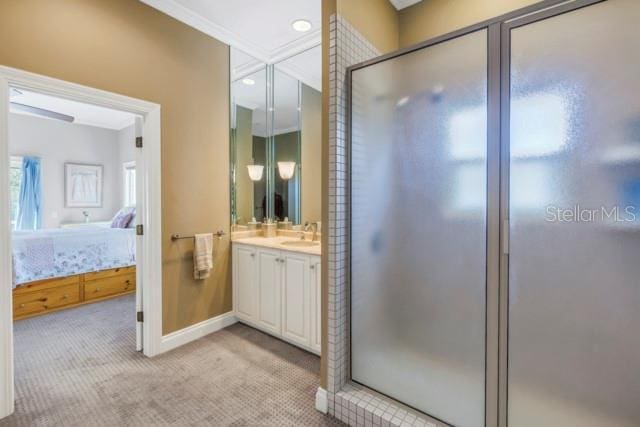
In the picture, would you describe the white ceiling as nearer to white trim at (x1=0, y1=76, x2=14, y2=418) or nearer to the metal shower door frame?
white trim at (x1=0, y1=76, x2=14, y2=418)

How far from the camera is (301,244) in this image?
117 inches

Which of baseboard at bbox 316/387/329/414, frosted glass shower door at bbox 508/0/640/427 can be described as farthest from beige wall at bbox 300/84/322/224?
frosted glass shower door at bbox 508/0/640/427

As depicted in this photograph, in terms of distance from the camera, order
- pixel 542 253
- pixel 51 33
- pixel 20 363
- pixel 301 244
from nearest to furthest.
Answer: pixel 542 253, pixel 51 33, pixel 20 363, pixel 301 244

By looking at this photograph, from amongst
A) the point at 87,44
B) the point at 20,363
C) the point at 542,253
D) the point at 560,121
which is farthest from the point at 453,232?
the point at 20,363

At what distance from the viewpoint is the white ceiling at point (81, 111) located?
15.5 ft

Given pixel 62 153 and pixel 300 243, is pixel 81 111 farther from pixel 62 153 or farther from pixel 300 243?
pixel 300 243

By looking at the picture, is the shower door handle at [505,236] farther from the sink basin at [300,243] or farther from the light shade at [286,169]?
the light shade at [286,169]

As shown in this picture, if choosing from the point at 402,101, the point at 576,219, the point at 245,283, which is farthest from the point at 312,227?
the point at 576,219

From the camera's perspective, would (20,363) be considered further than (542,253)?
Yes

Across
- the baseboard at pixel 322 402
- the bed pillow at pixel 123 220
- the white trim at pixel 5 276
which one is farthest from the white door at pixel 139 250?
the bed pillow at pixel 123 220

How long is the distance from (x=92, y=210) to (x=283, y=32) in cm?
591

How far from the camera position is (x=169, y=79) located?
263 centimetres

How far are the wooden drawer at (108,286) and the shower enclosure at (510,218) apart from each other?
395cm

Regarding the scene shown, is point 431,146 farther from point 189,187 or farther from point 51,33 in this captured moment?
point 51,33
